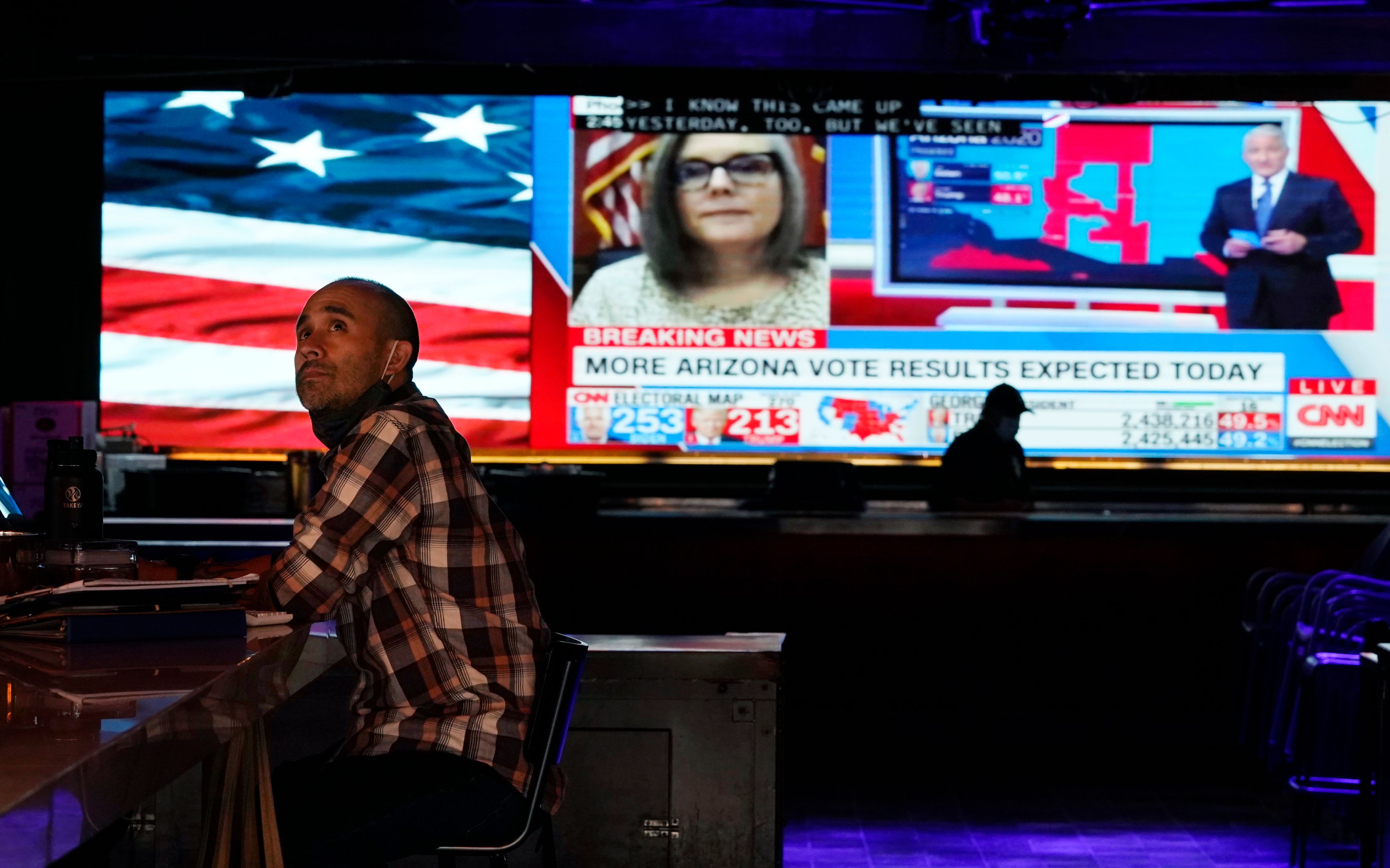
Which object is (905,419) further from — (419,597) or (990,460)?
(419,597)

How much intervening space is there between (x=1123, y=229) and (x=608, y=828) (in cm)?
496

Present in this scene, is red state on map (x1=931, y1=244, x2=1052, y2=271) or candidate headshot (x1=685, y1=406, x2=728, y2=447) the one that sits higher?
red state on map (x1=931, y1=244, x2=1052, y2=271)

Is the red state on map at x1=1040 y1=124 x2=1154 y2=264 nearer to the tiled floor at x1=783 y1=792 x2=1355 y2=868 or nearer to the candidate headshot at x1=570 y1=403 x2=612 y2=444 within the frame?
the candidate headshot at x1=570 y1=403 x2=612 y2=444

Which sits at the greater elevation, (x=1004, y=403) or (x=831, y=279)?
(x=831, y=279)

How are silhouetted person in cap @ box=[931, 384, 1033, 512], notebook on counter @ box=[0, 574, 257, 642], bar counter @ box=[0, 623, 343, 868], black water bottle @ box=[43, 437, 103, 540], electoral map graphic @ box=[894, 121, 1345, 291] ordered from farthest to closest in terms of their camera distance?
electoral map graphic @ box=[894, 121, 1345, 291] < silhouetted person in cap @ box=[931, 384, 1033, 512] < black water bottle @ box=[43, 437, 103, 540] < notebook on counter @ box=[0, 574, 257, 642] < bar counter @ box=[0, 623, 343, 868]

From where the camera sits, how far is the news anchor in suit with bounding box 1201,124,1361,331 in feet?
22.2

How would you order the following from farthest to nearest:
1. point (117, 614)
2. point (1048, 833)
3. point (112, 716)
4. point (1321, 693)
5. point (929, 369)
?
1. point (929, 369)
2. point (1048, 833)
3. point (1321, 693)
4. point (117, 614)
5. point (112, 716)

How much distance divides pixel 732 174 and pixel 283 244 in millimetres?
2196

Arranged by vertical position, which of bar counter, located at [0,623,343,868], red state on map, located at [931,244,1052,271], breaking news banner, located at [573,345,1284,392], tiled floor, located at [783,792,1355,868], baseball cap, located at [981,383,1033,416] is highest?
red state on map, located at [931,244,1052,271]

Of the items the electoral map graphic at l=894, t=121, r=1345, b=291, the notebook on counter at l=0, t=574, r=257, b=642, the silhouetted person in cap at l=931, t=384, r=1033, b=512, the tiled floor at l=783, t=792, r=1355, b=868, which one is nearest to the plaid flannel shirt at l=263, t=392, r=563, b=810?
the notebook on counter at l=0, t=574, r=257, b=642

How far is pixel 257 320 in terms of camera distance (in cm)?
684

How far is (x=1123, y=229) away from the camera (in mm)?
6777

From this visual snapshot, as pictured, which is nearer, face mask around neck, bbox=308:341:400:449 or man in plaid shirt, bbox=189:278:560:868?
man in plaid shirt, bbox=189:278:560:868

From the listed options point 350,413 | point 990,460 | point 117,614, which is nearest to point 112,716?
point 117,614
